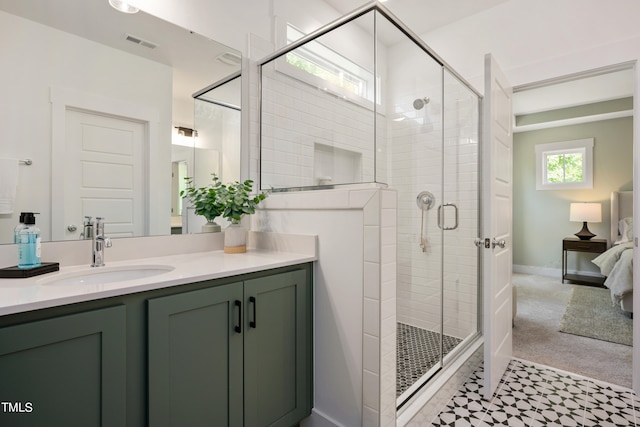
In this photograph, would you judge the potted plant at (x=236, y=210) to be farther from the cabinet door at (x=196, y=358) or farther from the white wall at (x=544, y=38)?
the white wall at (x=544, y=38)

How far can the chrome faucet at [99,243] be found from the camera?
1.34 meters

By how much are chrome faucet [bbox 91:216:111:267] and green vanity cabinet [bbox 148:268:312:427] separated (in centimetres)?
51

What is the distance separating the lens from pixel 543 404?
1875 millimetres

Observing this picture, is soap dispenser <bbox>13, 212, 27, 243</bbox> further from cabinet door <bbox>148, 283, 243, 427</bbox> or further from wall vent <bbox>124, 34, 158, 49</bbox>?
wall vent <bbox>124, 34, 158, 49</bbox>

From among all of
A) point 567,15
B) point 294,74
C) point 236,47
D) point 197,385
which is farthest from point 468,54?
point 197,385

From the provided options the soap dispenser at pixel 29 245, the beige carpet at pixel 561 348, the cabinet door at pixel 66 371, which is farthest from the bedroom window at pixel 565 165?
the soap dispenser at pixel 29 245

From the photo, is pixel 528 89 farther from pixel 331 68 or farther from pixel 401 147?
pixel 331 68

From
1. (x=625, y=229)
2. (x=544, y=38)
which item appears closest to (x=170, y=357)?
(x=544, y=38)

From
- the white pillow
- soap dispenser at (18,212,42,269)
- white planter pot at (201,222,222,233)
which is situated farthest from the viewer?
the white pillow

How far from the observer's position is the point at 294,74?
209cm

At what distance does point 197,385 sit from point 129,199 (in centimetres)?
90

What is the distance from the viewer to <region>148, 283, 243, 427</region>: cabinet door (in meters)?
1.05

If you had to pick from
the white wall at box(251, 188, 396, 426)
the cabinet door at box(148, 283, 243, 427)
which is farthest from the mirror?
the white wall at box(251, 188, 396, 426)

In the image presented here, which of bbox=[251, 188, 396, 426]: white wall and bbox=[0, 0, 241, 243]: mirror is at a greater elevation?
bbox=[0, 0, 241, 243]: mirror
